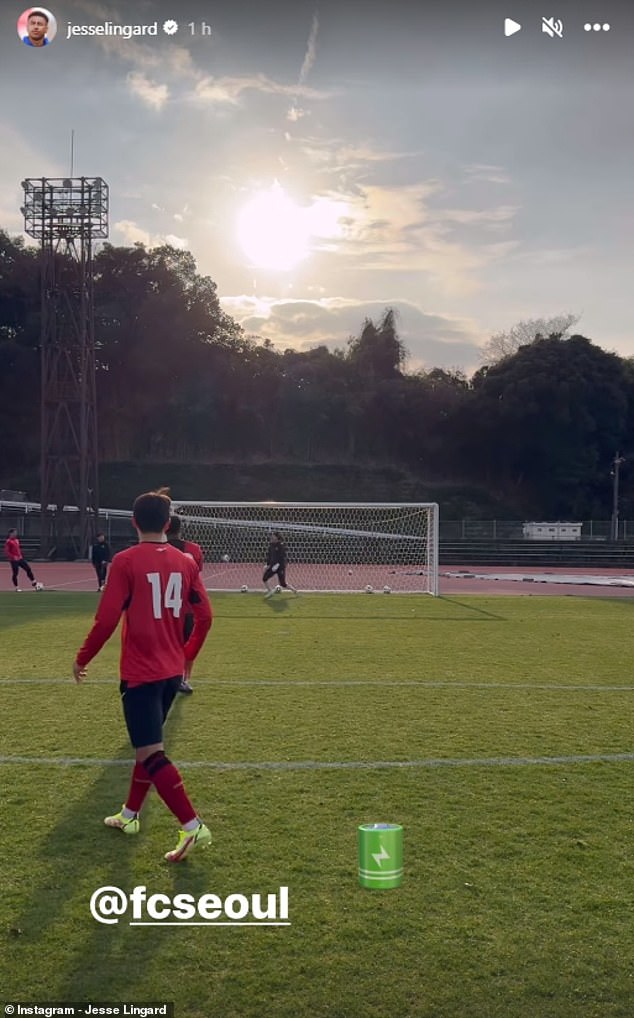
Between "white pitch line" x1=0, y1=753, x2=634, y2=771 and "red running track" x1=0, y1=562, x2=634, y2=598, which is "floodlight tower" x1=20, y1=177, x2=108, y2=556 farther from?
"white pitch line" x1=0, y1=753, x2=634, y2=771

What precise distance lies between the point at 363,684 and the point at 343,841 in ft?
15.0

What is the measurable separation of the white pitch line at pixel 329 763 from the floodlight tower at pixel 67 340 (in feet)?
100.0

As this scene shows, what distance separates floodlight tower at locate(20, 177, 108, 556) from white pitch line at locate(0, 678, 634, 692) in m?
27.3

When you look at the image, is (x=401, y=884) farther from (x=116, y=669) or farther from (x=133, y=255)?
(x=133, y=255)

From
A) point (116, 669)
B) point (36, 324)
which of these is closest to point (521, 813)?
point (116, 669)

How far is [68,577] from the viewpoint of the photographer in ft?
90.9

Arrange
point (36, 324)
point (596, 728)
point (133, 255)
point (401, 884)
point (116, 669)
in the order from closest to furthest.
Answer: point (401, 884) < point (596, 728) < point (116, 669) < point (36, 324) < point (133, 255)

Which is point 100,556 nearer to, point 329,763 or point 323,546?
point 323,546

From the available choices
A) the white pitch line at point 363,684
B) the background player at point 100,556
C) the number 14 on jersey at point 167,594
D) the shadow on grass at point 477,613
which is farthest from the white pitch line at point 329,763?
the background player at point 100,556

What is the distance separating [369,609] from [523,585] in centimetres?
1031

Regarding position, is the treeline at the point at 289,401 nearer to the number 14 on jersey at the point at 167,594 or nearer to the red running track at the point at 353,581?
the red running track at the point at 353,581

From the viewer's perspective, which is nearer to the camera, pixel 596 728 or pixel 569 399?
pixel 596 728

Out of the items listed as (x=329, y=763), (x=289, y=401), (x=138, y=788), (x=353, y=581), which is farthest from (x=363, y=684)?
(x=289, y=401)

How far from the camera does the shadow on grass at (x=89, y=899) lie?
10.8 ft
